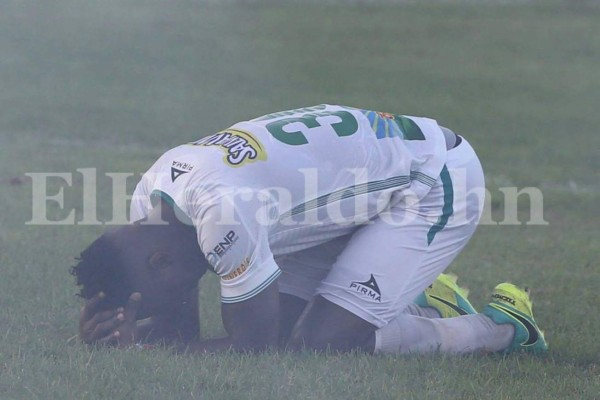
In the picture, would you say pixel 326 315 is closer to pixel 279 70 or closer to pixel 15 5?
pixel 279 70

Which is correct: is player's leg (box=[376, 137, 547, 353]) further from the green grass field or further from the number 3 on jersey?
the number 3 on jersey

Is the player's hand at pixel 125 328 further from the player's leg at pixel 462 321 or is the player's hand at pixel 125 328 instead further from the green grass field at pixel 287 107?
the player's leg at pixel 462 321

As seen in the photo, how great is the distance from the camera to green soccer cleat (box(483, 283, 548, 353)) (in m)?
4.84

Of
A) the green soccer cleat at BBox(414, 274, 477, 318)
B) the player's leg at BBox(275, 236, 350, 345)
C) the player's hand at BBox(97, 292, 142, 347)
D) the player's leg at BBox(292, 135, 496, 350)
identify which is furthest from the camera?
the green soccer cleat at BBox(414, 274, 477, 318)

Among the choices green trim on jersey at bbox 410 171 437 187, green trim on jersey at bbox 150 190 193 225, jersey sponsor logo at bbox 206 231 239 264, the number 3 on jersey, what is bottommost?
jersey sponsor logo at bbox 206 231 239 264

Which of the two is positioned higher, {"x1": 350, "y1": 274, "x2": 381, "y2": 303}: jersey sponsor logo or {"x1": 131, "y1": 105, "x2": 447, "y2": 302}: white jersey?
{"x1": 131, "y1": 105, "x2": 447, "y2": 302}: white jersey

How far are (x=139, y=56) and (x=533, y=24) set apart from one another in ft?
23.9

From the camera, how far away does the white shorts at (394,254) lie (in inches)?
184

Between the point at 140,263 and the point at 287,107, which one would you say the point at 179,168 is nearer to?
the point at 140,263

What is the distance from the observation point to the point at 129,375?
13.2ft

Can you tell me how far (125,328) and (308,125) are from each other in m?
1.14

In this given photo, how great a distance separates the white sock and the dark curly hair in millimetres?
1105

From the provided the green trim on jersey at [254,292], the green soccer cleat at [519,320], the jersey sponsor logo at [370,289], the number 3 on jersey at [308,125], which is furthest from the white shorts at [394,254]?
the green trim on jersey at [254,292]

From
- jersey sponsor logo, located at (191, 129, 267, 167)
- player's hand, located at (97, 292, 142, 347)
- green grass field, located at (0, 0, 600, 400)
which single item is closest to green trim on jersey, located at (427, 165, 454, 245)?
green grass field, located at (0, 0, 600, 400)
